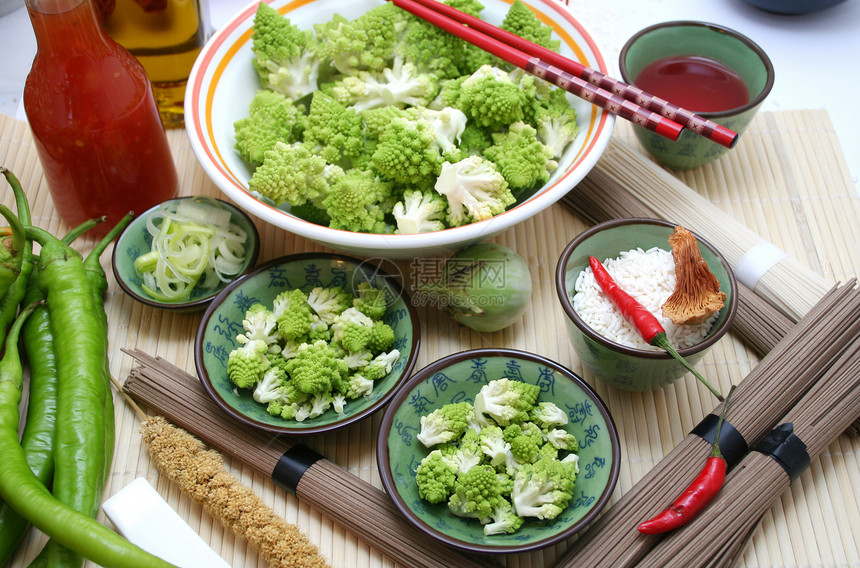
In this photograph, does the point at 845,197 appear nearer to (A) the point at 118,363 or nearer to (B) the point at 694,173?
(B) the point at 694,173

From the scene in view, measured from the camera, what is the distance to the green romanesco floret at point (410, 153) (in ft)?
5.55

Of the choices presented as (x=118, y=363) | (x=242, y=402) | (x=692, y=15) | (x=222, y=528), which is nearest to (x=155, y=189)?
(x=118, y=363)

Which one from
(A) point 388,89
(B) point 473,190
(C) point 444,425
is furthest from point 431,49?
Answer: (C) point 444,425

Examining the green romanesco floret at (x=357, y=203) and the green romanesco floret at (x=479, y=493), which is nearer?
the green romanesco floret at (x=479, y=493)

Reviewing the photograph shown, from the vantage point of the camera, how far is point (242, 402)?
165 cm

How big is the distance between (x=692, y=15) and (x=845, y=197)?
1110mm

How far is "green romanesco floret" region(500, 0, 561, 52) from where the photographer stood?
1969 mm

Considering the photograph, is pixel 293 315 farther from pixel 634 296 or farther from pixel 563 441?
pixel 634 296

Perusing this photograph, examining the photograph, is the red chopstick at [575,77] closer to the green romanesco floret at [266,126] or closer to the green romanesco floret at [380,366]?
the green romanesco floret at [266,126]

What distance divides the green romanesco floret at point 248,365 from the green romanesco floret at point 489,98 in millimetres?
769

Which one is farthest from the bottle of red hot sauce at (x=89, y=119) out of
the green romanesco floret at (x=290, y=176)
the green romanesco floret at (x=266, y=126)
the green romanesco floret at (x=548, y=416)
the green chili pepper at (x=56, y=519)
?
the green romanesco floret at (x=548, y=416)

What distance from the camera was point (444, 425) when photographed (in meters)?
1.55

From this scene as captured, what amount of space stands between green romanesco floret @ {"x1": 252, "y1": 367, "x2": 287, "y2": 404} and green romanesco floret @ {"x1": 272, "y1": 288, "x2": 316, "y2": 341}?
9cm

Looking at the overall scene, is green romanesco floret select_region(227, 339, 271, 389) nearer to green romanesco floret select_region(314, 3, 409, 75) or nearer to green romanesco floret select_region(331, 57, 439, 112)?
A: green romanesco floret select_region(331, 57, 439, 112)
